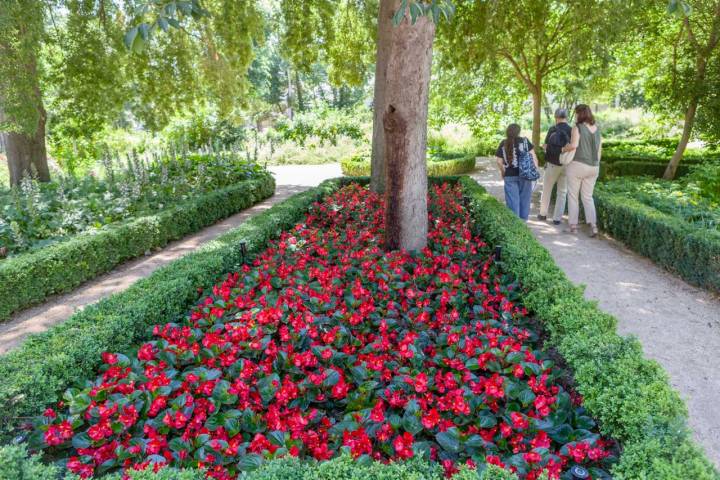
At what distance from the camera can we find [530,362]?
269 cm

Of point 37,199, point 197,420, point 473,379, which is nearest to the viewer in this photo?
point 197,420

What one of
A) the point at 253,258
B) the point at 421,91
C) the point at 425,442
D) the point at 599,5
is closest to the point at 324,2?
the point at 599,5

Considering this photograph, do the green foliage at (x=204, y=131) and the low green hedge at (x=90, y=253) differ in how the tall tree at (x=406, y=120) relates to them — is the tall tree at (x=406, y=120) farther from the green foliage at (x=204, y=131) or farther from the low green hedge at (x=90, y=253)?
the green foliage at (x=204, y=131)

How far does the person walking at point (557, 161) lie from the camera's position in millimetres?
6594

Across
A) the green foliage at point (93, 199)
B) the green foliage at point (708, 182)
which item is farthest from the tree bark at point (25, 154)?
the green foliage at point (708, 182)

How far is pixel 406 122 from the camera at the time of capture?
4418 millimetres

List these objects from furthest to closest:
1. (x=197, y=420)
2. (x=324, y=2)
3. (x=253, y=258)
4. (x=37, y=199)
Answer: (x=324, y=2), (x=37, y=199), (x=253, y=258), (x=197, y=420)

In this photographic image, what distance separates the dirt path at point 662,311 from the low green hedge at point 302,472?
1254 millimetres

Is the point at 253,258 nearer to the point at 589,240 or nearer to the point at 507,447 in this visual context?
the point at 507,447

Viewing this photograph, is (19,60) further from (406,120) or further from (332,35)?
(332,35)

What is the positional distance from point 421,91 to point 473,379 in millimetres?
2877

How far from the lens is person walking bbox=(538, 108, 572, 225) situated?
21.6 feet

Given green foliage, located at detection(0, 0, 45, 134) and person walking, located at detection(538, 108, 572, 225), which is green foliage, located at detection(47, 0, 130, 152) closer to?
green foliage, located at detection(0, 0, 45, 134)

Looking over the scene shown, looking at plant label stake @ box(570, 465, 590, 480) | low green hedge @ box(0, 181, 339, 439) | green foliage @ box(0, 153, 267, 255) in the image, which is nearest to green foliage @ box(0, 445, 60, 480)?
low green hedge @ box(0, 181, 339, 439)
